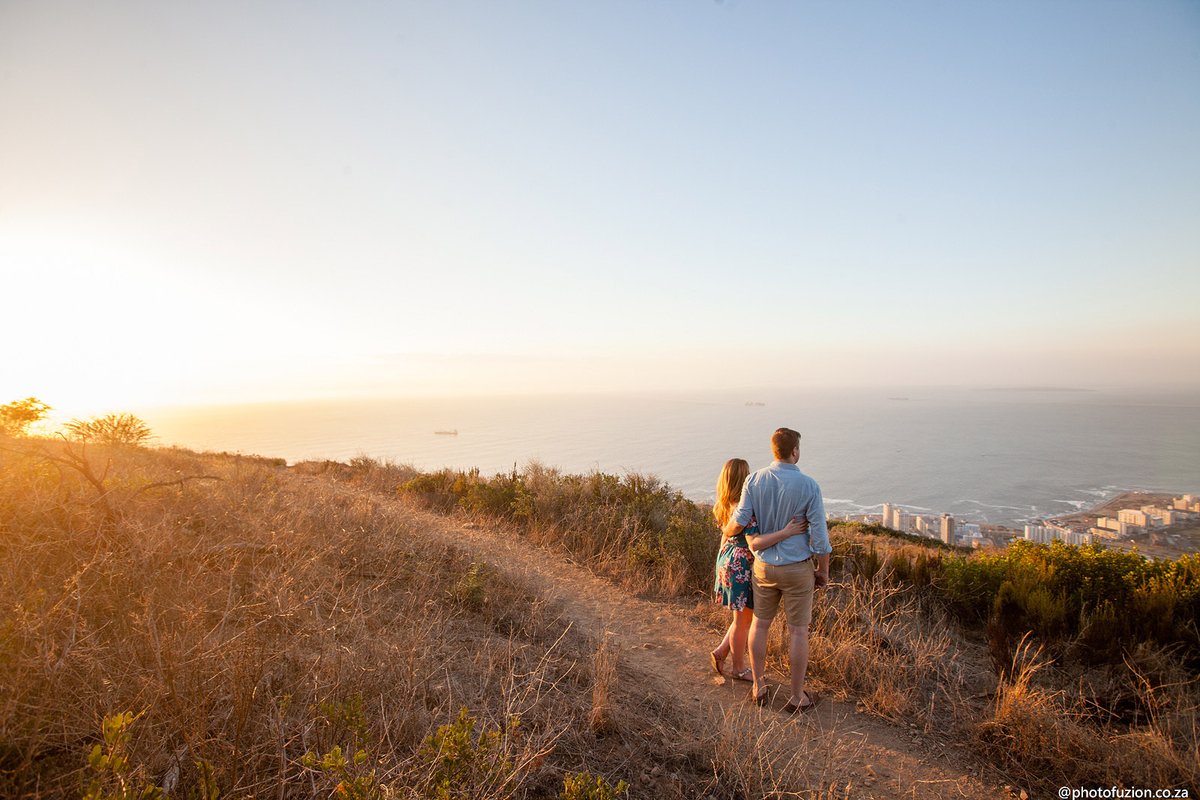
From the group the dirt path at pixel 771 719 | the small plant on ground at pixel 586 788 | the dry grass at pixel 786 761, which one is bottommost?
the dirt path at pixel 771 719

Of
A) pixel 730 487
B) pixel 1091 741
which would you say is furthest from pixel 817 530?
pixel 1091 741

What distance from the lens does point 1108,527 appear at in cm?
1298

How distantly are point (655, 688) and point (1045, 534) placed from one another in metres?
13.5

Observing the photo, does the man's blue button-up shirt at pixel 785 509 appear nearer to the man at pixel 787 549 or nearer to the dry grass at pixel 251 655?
the man at pixel 787 549

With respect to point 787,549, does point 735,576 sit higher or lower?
lower

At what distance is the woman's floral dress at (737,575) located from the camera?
14.1ft

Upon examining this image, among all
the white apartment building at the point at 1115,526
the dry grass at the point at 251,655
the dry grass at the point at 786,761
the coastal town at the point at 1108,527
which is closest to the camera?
the dry grass at the point at 251,655

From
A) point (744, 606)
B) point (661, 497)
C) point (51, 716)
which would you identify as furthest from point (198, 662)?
point (661, 497)

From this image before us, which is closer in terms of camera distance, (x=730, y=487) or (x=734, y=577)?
(x=734, y=577)

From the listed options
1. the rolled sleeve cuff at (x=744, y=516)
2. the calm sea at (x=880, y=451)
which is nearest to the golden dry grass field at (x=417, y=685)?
the rolled sleeve cuff at (x=744, y=516)

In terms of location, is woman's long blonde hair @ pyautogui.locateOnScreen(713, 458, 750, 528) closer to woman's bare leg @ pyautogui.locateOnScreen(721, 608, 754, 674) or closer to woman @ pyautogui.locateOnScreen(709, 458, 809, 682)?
woman @ pyautogui.locateOnScreen(709, 458, 809, 682)

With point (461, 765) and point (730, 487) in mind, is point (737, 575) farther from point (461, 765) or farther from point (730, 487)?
point (461, 765)

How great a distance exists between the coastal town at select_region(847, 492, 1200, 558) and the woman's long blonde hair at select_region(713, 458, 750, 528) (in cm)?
748

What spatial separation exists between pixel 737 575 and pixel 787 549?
0.59 m
